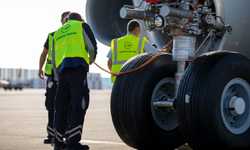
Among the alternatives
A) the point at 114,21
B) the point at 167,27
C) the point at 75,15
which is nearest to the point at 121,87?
the point at 167,27

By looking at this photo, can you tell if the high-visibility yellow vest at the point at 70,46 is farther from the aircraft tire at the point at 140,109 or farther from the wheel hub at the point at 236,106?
the wheel hub at the point at 236,106

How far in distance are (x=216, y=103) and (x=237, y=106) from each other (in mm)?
297

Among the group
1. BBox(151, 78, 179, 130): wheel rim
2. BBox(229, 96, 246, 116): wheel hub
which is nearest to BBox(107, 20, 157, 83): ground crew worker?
BBox(151, 78, 179, 130): wheel rim

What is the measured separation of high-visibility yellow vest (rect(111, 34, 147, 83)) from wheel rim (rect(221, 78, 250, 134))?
1.93 m

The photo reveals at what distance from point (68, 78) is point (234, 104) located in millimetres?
1816

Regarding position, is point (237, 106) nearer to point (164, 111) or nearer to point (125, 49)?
point (164, 111)

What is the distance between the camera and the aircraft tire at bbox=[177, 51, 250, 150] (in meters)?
3.31

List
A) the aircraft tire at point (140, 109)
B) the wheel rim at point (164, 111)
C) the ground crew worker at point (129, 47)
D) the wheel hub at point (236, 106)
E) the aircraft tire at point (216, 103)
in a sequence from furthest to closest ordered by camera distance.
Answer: the ground crew worker at point (129, 47) < the wheel rim at point (164, 111) < the aircraft tire at point (140, 109) < the wheel hub at point (236, 106) < the aircraft tire at point (216, 103)

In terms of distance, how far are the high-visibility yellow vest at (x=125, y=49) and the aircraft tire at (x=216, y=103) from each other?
71.0 inches

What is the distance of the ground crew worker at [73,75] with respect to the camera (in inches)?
162

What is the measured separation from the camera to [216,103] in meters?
3.35

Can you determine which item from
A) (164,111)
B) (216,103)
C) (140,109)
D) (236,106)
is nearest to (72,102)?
(140,109)

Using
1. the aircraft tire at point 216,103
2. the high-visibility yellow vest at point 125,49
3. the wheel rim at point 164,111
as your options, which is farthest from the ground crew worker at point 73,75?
the aircraft tire at point 216,103

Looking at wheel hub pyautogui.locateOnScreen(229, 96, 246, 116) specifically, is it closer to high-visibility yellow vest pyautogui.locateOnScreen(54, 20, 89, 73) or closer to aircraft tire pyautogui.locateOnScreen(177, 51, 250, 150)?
aircraft tire pyautogui.locateOnScreen(177, 51, 250, 150)
